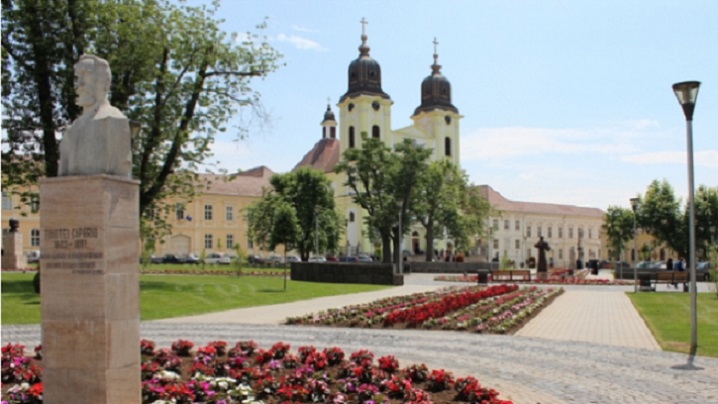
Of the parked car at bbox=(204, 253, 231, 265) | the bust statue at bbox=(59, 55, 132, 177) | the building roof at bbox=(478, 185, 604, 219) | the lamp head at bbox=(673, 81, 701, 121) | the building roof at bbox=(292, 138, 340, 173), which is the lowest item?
the parked car at bbox=(204, 253, 231, 265)

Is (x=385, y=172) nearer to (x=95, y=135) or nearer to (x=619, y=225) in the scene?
(x=619, y=225)

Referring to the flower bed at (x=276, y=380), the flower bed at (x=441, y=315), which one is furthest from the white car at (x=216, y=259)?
the flower bed at (x=276, y=380)

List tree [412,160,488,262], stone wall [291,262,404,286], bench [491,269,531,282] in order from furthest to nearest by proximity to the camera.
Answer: tree [412,160,488,262] < bench [491,269,531,282] < stone wall [291,262,404,286]

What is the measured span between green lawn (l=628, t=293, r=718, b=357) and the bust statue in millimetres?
9323

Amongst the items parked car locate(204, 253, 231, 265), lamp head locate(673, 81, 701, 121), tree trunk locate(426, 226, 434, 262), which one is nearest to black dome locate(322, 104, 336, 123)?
parked car locate(204, 253, 231, 265)

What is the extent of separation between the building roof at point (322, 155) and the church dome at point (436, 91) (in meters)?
14.0

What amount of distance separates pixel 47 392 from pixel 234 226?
76.5 m

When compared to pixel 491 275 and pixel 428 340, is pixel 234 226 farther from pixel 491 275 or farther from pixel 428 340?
pixel 428 340

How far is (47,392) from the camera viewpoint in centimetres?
660

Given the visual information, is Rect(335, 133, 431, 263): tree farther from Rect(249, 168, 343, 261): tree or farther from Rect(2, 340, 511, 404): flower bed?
Rect(2, 340, 511, 404): flower bed

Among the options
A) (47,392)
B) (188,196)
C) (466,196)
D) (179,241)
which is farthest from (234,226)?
(47,392)

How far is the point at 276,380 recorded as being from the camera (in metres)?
8.09

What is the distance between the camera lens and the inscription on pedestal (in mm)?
6465

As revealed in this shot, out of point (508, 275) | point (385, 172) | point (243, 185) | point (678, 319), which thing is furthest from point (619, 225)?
point (678, 319)
